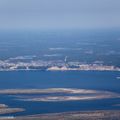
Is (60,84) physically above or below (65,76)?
below

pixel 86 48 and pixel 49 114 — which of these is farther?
pixel 86 48

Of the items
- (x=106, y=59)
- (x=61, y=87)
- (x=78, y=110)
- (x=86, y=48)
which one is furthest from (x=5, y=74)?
(x=86, y=48)

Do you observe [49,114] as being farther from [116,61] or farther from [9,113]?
[116,61]

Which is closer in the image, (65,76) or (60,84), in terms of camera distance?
Result: (60,84)

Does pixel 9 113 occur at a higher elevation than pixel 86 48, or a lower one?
lower

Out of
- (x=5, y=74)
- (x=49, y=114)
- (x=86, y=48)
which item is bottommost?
(x=49, y=114)

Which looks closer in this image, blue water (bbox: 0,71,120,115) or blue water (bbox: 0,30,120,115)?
blue water (bbox: 0,71,120,115)

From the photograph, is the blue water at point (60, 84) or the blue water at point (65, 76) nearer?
the blue water at point (60, 84)

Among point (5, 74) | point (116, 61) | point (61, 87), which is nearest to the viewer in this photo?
point (61, 87)
